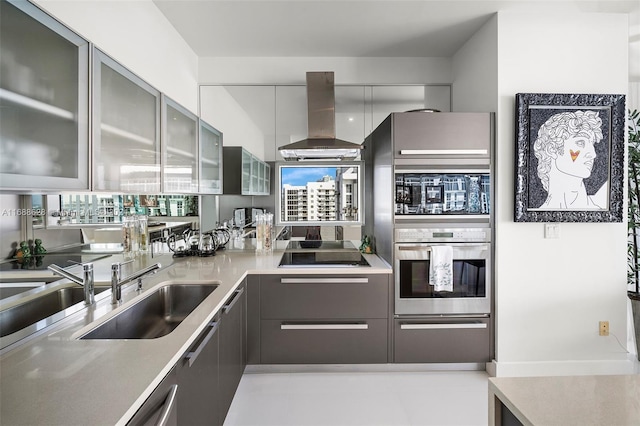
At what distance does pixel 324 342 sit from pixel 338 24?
2447 mm

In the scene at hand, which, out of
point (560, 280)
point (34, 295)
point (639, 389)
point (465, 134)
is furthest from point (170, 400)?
point (560, 280)

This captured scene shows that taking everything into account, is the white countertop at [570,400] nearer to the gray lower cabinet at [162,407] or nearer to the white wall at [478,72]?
the gray lower cabinet at [162,407]

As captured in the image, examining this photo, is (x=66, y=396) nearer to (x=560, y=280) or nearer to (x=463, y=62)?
(x=560, y=280)

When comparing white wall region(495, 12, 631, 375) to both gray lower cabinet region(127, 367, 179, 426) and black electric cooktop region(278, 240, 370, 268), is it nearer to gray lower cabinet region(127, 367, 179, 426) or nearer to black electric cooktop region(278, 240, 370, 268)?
black electric cooktop region(278, 240, 370, 268)

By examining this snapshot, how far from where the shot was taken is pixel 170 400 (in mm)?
1074

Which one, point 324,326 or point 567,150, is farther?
point 324,326

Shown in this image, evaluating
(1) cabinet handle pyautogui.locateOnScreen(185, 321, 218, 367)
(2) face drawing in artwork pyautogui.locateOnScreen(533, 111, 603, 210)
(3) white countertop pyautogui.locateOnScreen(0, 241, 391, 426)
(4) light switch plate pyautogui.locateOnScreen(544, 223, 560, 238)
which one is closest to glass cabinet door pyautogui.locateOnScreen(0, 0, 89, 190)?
(3) white countertop pyautogui.locateOnScreen(0, 241, 391, 426)

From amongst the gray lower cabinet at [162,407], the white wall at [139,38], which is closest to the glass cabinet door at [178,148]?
the white wall at [139,38]

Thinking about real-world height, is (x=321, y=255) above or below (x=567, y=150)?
below

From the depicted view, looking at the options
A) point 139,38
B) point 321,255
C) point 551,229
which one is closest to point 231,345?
point 321,255

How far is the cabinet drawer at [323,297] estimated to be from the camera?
2582 millimetres

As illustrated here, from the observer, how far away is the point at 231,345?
2010mm

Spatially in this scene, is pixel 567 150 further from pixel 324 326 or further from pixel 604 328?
pixel 324 326

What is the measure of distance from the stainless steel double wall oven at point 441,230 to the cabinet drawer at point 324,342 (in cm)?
17
